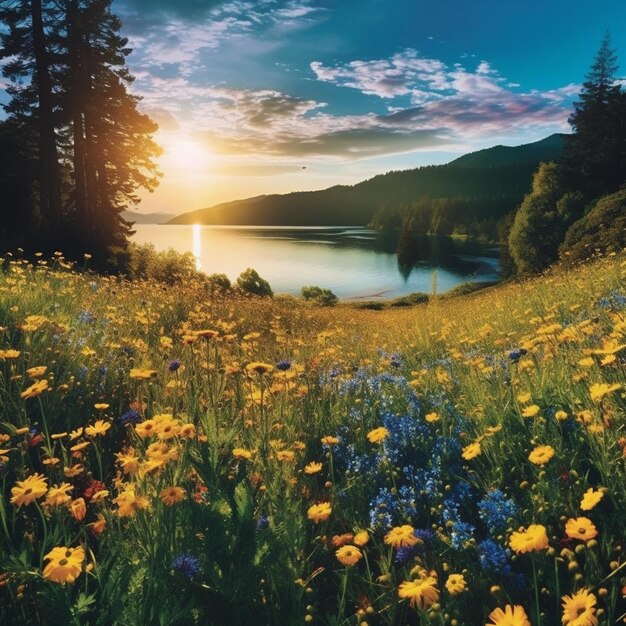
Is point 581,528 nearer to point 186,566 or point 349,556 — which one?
point 349,556

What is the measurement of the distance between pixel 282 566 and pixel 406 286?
69270mm

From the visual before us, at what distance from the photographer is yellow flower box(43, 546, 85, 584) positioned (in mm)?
1314

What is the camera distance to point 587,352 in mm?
2893

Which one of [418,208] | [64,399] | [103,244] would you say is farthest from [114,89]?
[418,208]

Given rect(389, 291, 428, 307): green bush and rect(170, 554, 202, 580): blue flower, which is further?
rect(389, 291, 428, 307): green bush

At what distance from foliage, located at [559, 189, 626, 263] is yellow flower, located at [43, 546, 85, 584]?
803 inches

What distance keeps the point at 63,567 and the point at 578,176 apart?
53765mm

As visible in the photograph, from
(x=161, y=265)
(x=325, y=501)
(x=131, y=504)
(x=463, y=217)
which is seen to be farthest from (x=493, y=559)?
(x=463, y=217)

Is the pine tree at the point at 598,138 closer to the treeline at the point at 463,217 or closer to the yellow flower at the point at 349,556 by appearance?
the yellow flower at the point at 349,556

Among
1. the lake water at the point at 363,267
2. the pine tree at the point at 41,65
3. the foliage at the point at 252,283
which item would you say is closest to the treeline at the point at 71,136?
the pine tree at the point at 41,65

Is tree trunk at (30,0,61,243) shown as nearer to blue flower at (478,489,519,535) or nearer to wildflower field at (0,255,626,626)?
wildflower field at (0,255,626,626)

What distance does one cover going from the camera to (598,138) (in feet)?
152

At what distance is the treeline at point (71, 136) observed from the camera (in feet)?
69.5

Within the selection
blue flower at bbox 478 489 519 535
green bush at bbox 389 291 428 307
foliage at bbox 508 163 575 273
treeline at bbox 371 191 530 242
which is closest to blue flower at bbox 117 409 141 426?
blue flower at bbox 478 489 519 535
